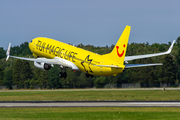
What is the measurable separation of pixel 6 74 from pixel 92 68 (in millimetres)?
102184

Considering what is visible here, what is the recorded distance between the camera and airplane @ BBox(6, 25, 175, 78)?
57.9 metres

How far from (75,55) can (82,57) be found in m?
2.47

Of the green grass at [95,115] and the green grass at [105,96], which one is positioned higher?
the green grass at [105,96]

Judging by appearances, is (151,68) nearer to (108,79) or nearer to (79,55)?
(108,79)

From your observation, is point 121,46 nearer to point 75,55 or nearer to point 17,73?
point 75,55

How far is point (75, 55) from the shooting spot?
66.9 metres

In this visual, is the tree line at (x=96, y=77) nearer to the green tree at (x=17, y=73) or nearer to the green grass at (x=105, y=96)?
the green tree at (x=17, y=73)

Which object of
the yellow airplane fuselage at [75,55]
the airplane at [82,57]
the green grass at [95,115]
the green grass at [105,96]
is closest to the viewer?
the green grass at [95,115]

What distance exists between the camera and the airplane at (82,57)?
2280 inches

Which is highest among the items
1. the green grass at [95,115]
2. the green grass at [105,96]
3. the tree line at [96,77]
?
the tree line at [96,77]

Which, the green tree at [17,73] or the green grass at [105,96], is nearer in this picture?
the green grass at [105,96]

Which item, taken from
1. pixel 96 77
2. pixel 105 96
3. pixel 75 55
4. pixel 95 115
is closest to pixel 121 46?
pixel 75 55

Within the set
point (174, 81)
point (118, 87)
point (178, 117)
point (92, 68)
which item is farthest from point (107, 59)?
point (174, 81)

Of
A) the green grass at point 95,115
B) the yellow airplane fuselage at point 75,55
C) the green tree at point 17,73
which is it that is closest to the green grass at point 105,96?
the yellow airplane fuselage at point 75,55
